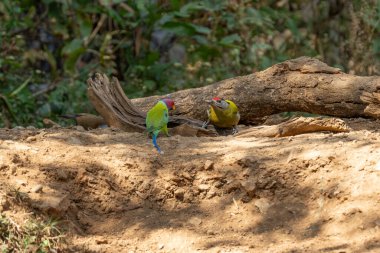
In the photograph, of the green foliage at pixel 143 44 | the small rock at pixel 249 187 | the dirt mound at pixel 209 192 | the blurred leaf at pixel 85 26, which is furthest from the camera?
the blurred leaf at pixel 85 26

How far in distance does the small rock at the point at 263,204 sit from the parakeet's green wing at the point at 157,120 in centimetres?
118

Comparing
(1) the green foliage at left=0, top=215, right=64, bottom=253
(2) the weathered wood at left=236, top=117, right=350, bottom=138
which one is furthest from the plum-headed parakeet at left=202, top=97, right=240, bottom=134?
(1) the green foliage at left=0, top=215, right=64, bottom=253

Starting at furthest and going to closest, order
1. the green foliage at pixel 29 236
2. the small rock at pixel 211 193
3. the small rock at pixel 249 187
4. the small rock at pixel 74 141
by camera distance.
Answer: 1. the small rock at pixel 74 141
2. the small rock at pixel 211 193
3. the small rock at pixel 249 187
4. the green foliage at pixel 29 236

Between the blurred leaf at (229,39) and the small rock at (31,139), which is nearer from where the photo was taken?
the small rock at (31,139)

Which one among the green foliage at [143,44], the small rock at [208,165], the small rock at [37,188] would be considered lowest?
the green foliage at [143,44]

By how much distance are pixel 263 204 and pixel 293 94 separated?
187 centimetres

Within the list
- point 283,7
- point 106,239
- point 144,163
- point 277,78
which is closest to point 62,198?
point 106,239

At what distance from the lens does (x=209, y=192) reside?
4.22m

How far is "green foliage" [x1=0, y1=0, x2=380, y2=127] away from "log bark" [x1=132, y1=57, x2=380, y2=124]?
9.43 ft

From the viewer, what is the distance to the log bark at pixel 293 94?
17.9 feet

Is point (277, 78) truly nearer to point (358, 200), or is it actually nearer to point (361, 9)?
point (358, 200)

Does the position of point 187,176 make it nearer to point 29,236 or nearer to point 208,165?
point 208,165

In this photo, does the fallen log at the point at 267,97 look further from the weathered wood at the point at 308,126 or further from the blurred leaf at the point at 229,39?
the blurred leaf at the point at 229,39

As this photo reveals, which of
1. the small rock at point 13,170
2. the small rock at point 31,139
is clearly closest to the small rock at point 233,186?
the small rock at point 13,170
